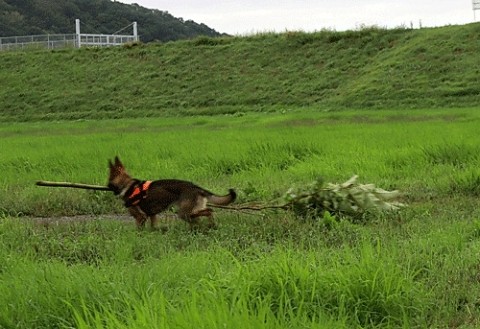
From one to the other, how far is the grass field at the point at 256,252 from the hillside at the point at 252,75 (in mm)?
11828

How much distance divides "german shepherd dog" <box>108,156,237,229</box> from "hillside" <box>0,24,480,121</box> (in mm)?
14800

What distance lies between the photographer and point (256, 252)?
4383mm

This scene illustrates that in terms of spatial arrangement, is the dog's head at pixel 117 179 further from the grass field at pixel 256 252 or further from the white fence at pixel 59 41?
the white fence at pixel 59 41

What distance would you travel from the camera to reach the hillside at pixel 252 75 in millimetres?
21375

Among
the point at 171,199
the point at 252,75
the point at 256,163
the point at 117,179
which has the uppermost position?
the point at 252,75

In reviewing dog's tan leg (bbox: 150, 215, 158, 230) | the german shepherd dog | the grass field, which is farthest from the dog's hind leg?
dog's tan leg (bbox: 150, 215, 158, 230)

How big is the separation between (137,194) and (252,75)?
21.1m

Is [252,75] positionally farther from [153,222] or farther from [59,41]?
[153,222]

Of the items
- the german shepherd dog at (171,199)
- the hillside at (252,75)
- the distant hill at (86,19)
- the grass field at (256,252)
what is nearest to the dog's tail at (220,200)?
the german shepherd dog at (171,199)

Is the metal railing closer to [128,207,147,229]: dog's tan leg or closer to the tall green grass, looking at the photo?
the tall green grass

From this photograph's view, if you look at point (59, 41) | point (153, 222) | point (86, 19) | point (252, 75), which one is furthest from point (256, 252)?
point (86, 19)

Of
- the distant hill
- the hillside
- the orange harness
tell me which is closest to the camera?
the orange harness

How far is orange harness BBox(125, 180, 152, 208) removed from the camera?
552 cm

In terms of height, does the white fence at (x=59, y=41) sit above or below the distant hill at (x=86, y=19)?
below
